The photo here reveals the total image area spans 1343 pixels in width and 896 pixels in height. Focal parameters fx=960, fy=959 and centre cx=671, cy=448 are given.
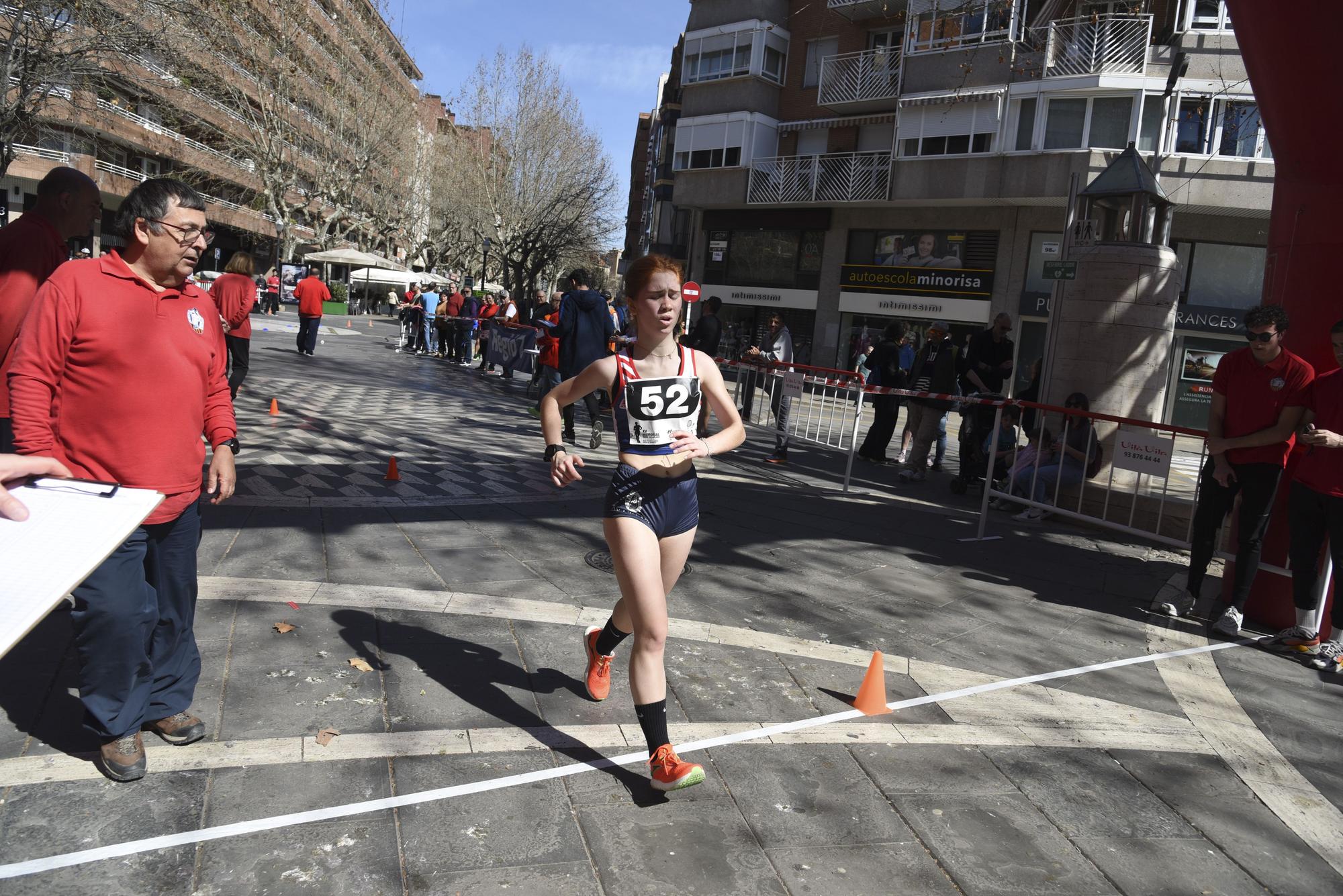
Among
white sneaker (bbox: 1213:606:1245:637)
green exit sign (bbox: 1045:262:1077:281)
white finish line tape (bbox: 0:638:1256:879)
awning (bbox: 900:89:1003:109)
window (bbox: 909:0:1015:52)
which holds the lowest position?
white finish line tape (bbox: 0:638:1256:879)

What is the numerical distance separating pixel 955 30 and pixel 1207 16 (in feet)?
22.3

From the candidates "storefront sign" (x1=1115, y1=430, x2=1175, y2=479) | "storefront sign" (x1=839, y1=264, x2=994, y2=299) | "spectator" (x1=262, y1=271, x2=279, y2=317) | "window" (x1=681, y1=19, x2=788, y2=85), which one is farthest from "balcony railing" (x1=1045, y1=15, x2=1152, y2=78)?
"spectator" (x1=262, y1=271, x2=279, y2=317)

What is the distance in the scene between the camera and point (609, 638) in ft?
12.8

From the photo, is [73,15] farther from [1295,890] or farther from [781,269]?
[781,269]

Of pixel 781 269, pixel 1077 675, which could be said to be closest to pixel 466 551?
pixel 1077 675

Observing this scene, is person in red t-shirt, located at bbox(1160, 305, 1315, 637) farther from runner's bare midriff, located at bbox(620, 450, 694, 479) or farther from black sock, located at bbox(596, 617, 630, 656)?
black sock, located at bbox(596, 617, 630, 656)

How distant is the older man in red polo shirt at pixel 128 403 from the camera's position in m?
2.92

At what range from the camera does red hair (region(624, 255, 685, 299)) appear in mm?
3445

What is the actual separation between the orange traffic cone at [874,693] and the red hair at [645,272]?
1.90 m

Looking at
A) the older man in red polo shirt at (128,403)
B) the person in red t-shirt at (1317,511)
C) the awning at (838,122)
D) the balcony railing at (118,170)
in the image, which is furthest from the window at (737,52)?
the older man in red polo shirt at (128,403)

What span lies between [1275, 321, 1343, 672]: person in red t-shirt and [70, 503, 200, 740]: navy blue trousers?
18.1 ft

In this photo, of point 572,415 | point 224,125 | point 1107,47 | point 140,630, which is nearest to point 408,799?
point 140,630

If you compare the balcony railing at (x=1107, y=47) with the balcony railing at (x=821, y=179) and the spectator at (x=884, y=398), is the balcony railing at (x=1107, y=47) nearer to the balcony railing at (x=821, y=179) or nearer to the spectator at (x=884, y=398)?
the balcony railing at (x=821, y=179)

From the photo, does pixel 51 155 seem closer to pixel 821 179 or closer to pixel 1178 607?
pixel 821 179
